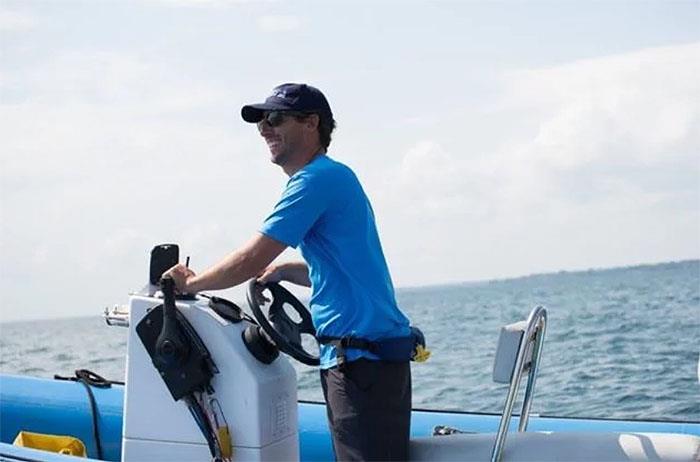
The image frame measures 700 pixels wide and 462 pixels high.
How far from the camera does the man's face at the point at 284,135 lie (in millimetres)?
3334

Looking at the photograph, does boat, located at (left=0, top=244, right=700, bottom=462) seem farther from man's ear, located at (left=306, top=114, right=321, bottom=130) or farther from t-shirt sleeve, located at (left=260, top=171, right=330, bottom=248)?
man's ear, located at (left=306, top=114, right=321, bottom=130)

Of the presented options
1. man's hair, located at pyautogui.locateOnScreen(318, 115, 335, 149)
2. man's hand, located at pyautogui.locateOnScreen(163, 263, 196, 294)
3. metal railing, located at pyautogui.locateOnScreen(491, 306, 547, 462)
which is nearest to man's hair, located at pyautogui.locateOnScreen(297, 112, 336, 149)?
man's hair, located at pyautogui.locateOnScreen(318, 115, 335, 149)

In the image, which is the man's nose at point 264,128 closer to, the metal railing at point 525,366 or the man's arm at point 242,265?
the man's arm at point 242,265

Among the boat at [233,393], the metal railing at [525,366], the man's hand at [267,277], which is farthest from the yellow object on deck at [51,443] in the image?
the metal railing at [525,366]

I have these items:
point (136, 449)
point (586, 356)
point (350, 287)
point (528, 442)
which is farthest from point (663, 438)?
point (586, 356)

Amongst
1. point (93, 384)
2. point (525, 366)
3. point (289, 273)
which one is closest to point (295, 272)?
point (289, 273)

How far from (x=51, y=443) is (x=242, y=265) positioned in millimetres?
1231

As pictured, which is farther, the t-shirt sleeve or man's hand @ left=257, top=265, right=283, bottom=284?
man's hand @ left=257, top=265, right=283, bottom=284

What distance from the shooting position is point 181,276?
134 inches

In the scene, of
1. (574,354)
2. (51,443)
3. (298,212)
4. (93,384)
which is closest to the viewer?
(298,212)

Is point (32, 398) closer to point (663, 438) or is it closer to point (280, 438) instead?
point (280, 438)

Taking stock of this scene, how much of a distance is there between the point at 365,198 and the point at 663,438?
3.00 ft

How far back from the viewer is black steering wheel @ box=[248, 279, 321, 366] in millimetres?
3399

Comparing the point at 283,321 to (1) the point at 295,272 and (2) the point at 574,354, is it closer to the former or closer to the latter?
(1) the point at 295,272
